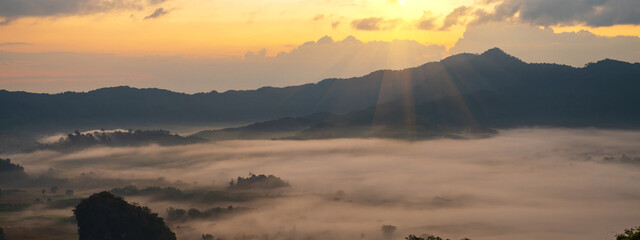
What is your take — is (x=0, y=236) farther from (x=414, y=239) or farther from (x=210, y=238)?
(x=414, y=239)

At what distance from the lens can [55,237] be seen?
195625 mm

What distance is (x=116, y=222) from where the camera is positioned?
15762 cm

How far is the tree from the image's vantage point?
15762 cm

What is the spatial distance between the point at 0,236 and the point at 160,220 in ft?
174

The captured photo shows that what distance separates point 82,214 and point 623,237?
131948 millimetres

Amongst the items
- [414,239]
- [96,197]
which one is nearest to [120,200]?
[96,197]

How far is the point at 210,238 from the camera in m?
197

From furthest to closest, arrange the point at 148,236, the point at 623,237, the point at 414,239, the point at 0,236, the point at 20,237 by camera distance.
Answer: the point at 20,237 → the point at 0,236 → the point at 148,236 → the point at 414,239 → the point at 623,237

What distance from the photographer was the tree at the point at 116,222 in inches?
6206

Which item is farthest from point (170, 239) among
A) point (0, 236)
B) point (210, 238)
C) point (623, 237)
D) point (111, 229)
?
point (623, 237)

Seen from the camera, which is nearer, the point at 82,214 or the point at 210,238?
the point at 82,214

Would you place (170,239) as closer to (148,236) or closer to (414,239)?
(148,236)

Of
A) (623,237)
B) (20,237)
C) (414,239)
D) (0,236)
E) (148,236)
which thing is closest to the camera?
(623,237)

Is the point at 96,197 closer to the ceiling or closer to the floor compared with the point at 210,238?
closer to the ceiling
